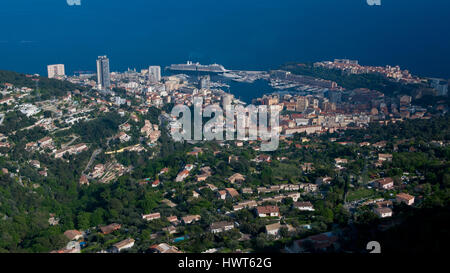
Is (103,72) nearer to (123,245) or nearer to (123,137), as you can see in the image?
(123,137)

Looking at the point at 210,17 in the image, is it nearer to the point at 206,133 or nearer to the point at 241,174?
the point at 206,133

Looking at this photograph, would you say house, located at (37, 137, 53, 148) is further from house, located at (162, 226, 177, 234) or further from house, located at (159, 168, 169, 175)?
house, located at (162, 226, 177, 234)

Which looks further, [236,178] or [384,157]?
[384,157]

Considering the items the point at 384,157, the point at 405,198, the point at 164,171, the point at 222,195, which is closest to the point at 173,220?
the point at 222,195

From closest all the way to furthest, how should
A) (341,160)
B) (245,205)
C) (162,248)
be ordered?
(162,248) < (245,205) < (341,160)

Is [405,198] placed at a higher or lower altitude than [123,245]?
higher

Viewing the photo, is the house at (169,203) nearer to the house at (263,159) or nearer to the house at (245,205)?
the house at (245,205)

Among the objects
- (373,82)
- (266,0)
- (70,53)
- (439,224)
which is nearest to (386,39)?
(373,82)
